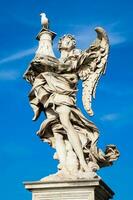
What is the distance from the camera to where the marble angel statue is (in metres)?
15.6

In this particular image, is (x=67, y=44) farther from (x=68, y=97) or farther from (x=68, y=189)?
(x=68, y=189)

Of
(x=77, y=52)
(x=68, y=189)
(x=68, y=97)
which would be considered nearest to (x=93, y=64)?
(x=77, y=52)

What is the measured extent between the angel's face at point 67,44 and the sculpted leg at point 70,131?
67.8 inches

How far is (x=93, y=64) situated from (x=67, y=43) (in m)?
0.89

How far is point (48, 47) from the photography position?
54.3 ft

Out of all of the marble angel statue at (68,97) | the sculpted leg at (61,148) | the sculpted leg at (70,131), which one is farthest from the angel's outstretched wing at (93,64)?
the sculpted leg at (61,148)

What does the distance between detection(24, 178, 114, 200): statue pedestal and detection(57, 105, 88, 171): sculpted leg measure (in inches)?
28.2

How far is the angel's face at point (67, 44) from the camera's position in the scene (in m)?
16.6

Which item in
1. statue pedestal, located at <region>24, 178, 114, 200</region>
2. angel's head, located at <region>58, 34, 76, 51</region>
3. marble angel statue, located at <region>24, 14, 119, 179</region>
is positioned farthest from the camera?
angel's head, located at <region>58, 34, 76, 51</region>

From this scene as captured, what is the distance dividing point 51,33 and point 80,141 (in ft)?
10.1

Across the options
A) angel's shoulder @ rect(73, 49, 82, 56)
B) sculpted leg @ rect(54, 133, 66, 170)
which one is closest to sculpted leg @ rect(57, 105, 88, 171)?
sculpted leg @ rect(54, 133, 66, 170)

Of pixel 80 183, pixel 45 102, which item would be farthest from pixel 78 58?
pixel 80 183

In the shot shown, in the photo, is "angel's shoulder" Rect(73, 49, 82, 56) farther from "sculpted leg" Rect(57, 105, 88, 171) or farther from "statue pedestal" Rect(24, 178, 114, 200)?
"statue pedestal" Rect(24, 178, 114, 200)

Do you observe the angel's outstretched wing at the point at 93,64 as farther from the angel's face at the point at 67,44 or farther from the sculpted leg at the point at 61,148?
the sculpted leg at the point at 61,148
